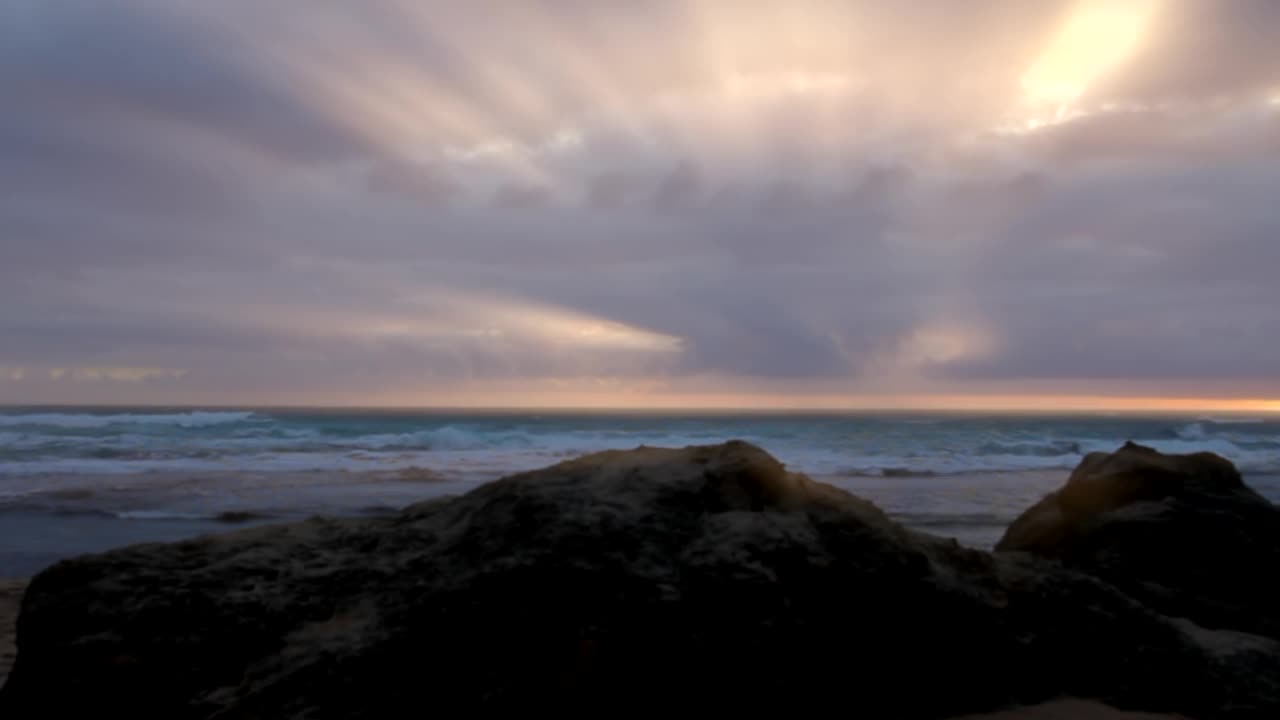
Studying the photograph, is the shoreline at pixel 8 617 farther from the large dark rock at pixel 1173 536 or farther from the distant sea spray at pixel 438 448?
the distant sea spray at pixel 438 448

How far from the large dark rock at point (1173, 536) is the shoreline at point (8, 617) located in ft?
19.8

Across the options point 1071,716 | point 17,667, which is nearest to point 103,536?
point 17,667

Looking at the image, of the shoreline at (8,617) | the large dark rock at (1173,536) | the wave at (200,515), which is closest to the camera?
the large dark rock at (1173,536)

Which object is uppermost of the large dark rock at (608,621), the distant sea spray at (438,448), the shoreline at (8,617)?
the large dark rock at (608,621)

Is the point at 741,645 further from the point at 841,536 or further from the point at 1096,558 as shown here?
the point at 1096,558

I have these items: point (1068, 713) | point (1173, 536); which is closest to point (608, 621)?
point (1068, 713)

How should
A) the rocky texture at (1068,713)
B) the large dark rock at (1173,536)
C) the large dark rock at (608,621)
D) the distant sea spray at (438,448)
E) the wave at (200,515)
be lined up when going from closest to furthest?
the large dark rock at (608,621)
the rocky texture at (1068,713)
the large dark rock at (1173,536)
the wave at (200,515)
the distant sea spray at (438,448)

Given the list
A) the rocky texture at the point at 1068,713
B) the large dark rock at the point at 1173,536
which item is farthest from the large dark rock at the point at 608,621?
the large dark rock at the point at 1173,536

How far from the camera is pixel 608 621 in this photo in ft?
10.0

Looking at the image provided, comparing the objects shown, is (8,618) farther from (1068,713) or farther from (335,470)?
(335,470)

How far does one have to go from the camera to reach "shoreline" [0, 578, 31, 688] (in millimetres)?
5294

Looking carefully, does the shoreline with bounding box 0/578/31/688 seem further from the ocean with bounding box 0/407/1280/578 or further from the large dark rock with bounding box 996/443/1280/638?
A: the large dark rock with bounding box 996/443/1280/638

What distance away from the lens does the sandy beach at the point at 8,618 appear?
531cm

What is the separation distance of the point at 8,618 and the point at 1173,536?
8173 millimetres
